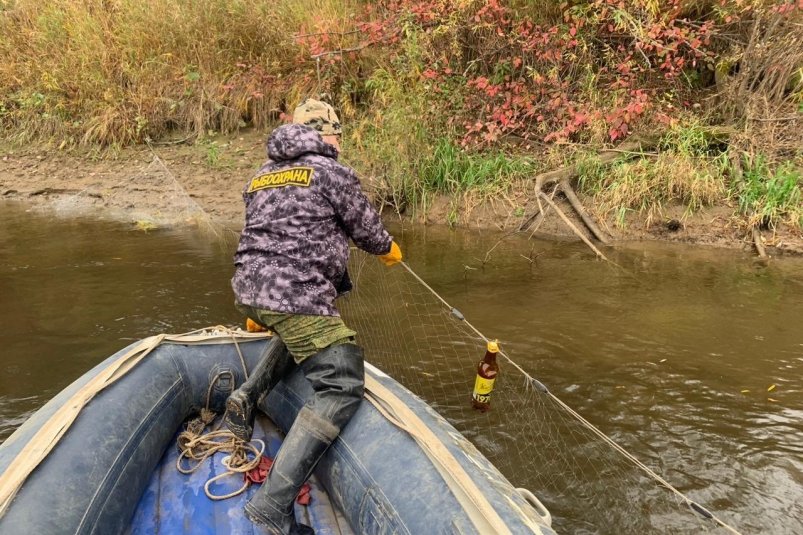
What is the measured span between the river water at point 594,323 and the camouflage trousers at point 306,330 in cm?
158

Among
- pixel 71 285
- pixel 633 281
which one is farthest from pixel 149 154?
pixel 633 281

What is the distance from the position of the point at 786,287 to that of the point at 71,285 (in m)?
6.89

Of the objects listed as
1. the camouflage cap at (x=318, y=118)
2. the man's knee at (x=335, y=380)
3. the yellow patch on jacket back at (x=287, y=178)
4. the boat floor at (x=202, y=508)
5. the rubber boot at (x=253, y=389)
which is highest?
the camouflage cap at (x=318, y=118)

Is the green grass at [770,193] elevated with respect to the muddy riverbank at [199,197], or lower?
elevated

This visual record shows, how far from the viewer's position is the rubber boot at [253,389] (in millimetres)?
2562

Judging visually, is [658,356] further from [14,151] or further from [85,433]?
[14,151]

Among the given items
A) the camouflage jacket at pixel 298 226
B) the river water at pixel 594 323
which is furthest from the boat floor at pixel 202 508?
the river water at pixel 594 323

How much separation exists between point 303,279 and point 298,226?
215 millimetres

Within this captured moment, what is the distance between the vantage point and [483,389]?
3387mm

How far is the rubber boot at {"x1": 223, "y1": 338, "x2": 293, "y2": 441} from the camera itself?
2562 millimetres

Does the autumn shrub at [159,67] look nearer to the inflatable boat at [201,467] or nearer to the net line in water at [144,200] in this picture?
the net line in water at [144,200]

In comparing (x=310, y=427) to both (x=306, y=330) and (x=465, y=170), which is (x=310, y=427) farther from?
(x=465, y=170)

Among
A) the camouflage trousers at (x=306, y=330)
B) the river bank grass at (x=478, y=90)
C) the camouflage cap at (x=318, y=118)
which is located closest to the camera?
the camouflage trousers at (x=306, y=330)

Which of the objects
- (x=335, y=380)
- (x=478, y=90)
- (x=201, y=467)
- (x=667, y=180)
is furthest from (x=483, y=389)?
(x=478, y=90)
